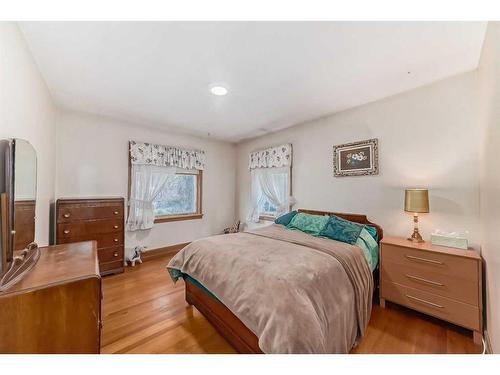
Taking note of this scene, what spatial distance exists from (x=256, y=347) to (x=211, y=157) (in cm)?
367

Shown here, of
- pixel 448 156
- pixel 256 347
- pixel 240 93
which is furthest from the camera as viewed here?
pixel 240 93

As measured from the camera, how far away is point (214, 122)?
3.39 m

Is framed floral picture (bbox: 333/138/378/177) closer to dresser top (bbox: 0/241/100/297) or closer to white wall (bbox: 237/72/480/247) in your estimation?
white wall (bbox: 237/72/480/247)

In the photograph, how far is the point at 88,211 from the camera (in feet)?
9.22

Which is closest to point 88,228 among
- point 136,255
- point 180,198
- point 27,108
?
point 136,255

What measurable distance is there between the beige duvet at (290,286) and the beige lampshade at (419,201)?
73 cm

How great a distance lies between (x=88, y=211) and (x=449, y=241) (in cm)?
423

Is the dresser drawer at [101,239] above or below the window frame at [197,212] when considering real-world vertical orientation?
below

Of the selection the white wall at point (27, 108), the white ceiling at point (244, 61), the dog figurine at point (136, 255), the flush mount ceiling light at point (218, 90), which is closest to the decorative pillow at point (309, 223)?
the white ceiling at point (244, 61)

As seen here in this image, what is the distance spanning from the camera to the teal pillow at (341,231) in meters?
2.26

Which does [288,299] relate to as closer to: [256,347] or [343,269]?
[256,347]

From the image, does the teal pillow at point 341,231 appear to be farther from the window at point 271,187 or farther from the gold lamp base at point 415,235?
the window at point 271,187

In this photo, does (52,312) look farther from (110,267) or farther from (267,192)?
(267,192)
